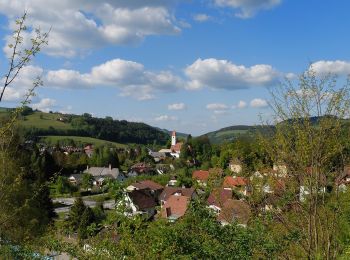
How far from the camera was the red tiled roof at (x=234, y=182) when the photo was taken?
1029 cm

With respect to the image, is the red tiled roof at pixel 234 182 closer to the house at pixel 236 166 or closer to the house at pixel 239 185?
the house at pixel 239 185

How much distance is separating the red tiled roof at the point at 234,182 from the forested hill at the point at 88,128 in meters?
112

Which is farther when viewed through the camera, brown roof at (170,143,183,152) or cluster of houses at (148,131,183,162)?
brown roof at (170,143,183,152)

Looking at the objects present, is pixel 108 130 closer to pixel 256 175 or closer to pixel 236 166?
pixel 236 166

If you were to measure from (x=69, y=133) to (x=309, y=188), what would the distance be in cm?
13283

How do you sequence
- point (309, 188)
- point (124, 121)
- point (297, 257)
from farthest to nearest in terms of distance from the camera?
point (124, 121) < point (297, 257) < point (309, 188)

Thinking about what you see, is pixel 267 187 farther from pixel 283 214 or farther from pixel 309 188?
pixel 309 188

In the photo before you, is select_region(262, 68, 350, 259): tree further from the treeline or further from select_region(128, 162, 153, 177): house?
the treeline

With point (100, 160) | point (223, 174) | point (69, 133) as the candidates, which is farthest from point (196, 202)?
point (69, 133)

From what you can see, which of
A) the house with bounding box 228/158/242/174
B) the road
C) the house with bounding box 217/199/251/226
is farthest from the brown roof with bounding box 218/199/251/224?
the road

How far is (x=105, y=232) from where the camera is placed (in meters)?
6.68

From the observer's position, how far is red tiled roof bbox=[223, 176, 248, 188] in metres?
10.3

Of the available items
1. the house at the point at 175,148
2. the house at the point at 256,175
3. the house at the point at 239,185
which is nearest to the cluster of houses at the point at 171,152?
the house at the point at 175,148

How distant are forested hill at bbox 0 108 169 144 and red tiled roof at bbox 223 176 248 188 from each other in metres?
112
